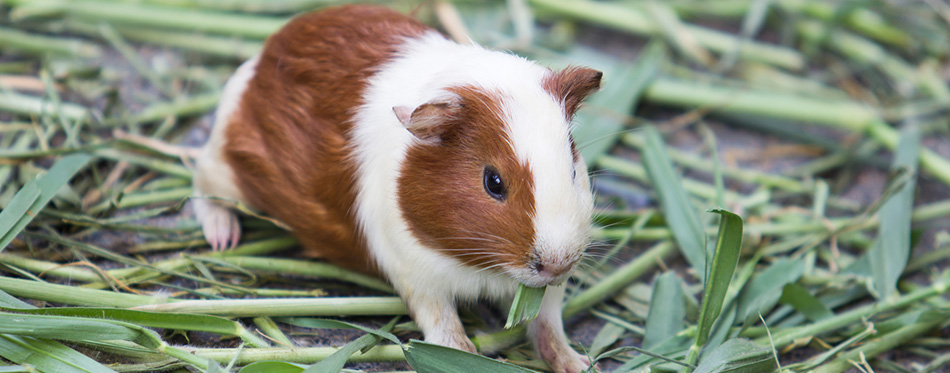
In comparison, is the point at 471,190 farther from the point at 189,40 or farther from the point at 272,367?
the point at 189,40

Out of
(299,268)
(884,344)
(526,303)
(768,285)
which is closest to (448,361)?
(526,303)

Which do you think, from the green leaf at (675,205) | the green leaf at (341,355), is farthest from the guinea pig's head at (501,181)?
the green leaf at (675,205)

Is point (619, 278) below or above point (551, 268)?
below

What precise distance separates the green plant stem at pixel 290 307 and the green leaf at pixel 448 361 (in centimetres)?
45

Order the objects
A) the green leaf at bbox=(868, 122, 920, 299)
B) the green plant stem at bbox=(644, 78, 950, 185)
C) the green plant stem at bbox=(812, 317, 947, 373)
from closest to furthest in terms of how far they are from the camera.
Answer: the green plant stem at bbox=(812, 317, 947, 373) → the green leaf at bbox=(868, 122, 920, 299) → the green plant stem at bbox=(644, 78, 950, 185)

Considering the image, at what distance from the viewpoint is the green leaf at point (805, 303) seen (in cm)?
303

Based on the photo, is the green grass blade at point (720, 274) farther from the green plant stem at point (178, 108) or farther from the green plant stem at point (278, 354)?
the green plant stem at point (178, 108)

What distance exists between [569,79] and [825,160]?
2413 millimetres

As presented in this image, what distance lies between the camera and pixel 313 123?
9.66 ft

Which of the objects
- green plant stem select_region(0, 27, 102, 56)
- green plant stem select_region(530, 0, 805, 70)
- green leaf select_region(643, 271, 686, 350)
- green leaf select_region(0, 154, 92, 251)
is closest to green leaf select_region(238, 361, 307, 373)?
green leaf select_region(0, 154, 92, 251)

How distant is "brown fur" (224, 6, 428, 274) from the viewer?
9.48 ft

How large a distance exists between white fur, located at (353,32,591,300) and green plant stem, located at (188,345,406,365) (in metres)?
0.27

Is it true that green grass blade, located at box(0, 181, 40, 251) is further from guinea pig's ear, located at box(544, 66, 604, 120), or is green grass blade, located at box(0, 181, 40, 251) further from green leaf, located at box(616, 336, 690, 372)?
green leaf, located at box(616, 336, 690, 372)

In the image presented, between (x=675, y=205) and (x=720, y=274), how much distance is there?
91 centimetres
